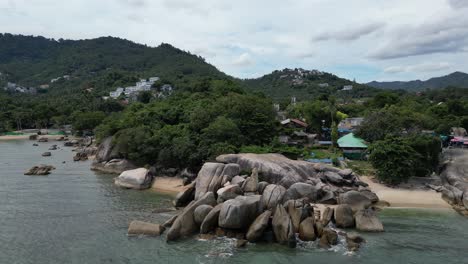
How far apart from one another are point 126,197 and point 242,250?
15.9 m

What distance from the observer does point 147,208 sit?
29969 mm

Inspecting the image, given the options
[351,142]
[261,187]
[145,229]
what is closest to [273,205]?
[261,187]

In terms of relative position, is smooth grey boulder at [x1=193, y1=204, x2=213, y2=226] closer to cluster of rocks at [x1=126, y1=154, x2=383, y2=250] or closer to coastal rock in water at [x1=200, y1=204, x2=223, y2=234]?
cluster of rocks at [x1=126, y1=154, x2=383, y2=250]

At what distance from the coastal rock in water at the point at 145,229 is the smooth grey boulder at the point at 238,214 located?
3972 millimetres

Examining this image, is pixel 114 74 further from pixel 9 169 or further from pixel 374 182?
pixel 374 182

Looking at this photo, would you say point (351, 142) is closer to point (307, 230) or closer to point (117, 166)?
point (307, 230)

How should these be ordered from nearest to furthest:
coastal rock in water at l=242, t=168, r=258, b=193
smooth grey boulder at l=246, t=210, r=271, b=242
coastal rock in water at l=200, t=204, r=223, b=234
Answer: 1. smooth grey boulder at l=246, t=210, r=271, b=242
2. coastal rock in water at l=200, t=204, r=223, b=234
3. coastal rock in water at l=242, t=168, r=258, b=193

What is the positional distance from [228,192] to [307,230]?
6863mm

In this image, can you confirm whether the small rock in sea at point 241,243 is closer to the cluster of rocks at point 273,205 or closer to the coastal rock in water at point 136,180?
the cluster of rocks at point 273,205

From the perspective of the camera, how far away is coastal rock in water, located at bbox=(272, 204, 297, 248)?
2186 cm

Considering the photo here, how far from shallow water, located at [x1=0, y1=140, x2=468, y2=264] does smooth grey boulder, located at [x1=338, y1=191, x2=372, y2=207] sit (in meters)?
1.56

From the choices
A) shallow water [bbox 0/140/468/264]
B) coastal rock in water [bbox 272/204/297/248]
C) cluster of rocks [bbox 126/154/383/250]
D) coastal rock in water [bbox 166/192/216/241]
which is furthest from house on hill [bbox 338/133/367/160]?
coastal rock in water [bbox 166/192/216/241]

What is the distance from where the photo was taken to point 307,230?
22.8 m

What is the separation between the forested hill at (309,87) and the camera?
486 ft
